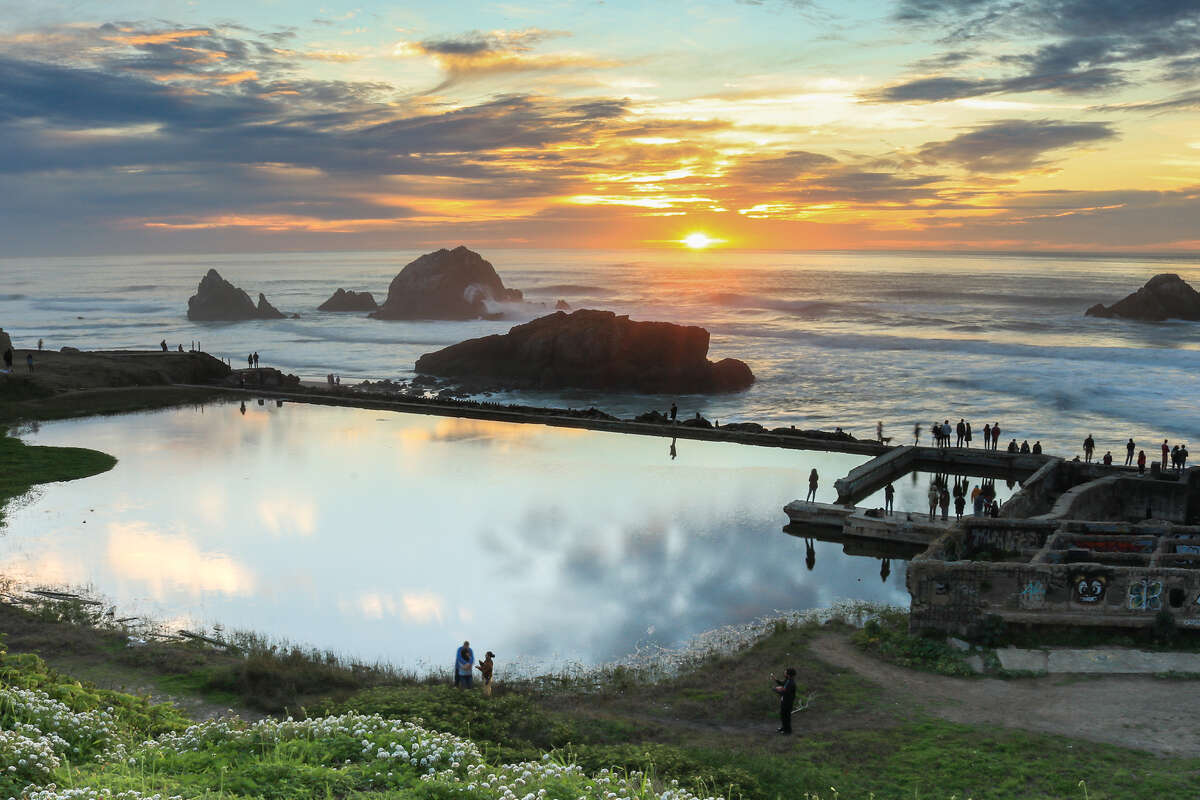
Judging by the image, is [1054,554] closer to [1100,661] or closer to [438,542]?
[1100,661]

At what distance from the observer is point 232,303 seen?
5719 inches

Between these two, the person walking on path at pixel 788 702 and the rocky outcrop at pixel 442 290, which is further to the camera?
the rocky outcrop at pixel 442 290

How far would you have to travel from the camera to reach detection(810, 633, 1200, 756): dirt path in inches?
605

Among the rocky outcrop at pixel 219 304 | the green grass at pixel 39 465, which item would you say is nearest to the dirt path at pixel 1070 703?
A: the green grass at pixel 39 465

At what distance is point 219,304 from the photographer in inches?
5669

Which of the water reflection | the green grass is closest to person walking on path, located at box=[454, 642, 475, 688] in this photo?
the water reflection

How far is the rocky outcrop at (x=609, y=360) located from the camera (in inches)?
2633

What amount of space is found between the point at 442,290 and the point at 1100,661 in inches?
5318

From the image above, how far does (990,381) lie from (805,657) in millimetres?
66570

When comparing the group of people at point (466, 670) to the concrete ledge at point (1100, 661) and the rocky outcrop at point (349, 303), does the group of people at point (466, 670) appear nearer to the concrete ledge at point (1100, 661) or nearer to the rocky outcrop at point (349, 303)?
the concrete ledge at point (1100, 661)

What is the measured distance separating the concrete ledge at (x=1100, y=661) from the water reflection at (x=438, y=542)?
5.05m

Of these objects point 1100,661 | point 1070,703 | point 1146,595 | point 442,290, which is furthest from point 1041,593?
point 442,290

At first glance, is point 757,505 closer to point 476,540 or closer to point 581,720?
point 476,540

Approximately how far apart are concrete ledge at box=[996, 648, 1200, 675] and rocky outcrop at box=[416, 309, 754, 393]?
47.5 meters
